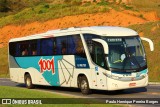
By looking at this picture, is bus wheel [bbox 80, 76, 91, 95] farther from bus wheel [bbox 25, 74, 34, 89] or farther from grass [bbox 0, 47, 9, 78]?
grass [bbox 0, 47, 9, 78]

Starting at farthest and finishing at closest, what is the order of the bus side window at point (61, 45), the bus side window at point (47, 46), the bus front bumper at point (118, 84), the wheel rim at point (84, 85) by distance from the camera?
1. the bus side window at point (47, 46)
2. the bus side window at point (61, 45)
3. the wheel rim at point (84, 85)
4. the bus front bumper at point (118, 84)

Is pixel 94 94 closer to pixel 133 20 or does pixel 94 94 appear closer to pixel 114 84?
pixel 114 84

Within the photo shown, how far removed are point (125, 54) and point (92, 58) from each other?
162cm

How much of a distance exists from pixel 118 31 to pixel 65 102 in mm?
6314

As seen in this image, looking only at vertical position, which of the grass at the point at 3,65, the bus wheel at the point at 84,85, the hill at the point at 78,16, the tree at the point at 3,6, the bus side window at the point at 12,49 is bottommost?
the bus wheel at the point at 84,85

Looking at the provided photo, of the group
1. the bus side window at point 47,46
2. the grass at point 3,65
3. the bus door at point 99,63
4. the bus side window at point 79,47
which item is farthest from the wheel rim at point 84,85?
the grass at point 3,65

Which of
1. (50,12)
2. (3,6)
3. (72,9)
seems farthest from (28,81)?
(3,6)

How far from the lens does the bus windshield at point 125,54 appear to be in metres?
19.9

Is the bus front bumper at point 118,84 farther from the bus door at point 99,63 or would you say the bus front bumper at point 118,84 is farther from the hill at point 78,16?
the hill at point 78,16

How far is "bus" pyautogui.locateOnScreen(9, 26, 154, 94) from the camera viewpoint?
19875 millimetres

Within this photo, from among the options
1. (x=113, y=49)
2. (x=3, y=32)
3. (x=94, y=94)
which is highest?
(x=3, y=32)

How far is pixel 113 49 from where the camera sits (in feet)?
65.9

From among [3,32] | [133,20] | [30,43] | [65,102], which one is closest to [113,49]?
[65,102]

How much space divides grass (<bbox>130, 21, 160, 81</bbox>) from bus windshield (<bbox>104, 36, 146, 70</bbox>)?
1383cm
